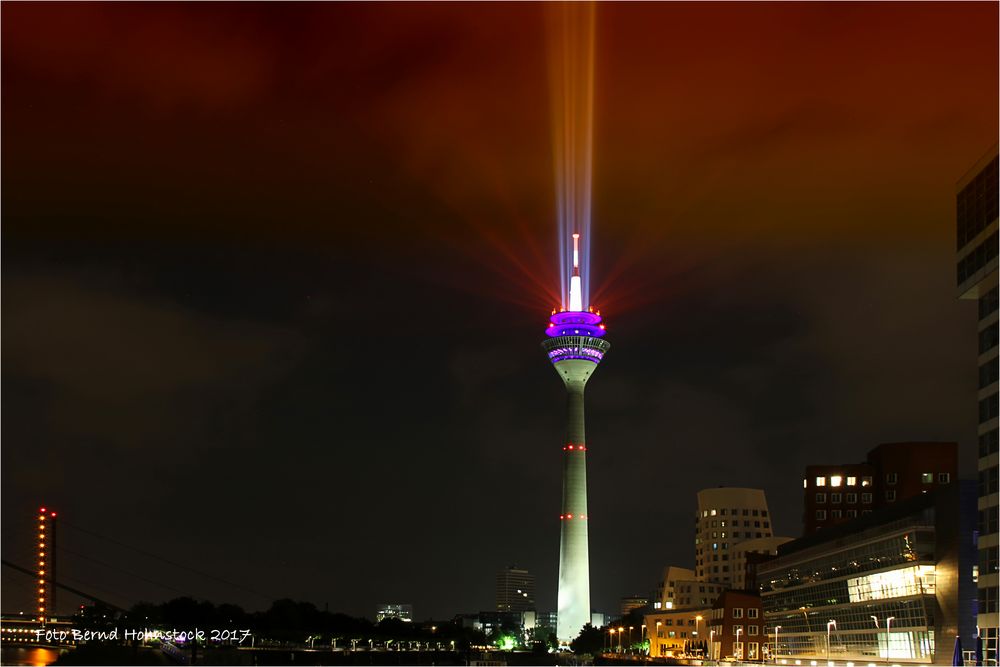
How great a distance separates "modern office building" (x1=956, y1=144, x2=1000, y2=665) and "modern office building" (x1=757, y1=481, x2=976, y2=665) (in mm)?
22067

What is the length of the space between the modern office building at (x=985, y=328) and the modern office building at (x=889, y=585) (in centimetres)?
2207

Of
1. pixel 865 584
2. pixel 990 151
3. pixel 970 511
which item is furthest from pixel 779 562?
pixel 990 151

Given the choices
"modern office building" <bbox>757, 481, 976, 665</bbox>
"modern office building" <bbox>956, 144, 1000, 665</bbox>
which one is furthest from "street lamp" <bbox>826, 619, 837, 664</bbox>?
"modern office building" <bbox>956, 144, 1000, 665</bbox>

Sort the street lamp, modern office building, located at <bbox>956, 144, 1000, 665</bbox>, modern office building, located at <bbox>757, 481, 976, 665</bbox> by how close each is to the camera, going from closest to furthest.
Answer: modern office building, located at <bbox>956, 144, 1000, 665</bbox> < modern office building, located at <bbox>757, 481, 976, 665</bbox> < the street lamp

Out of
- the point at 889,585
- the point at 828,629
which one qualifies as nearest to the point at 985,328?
the point at 889,585

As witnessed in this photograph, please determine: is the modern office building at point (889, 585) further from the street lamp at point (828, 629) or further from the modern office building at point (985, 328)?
the modern office building at point (985, 328)

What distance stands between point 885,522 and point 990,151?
2327 inches

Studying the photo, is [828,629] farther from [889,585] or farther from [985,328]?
[985,328]

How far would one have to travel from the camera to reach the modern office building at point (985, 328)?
98438mm

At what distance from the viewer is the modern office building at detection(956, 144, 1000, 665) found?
98438mm

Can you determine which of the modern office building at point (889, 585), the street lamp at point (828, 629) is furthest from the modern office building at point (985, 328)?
the street lamp at point (828, 629)

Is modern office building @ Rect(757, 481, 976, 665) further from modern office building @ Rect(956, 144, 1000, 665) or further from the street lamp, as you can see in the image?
modern office building @ Rect(956, 144, 1000, 665)

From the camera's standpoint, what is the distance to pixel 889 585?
141500 millimetres

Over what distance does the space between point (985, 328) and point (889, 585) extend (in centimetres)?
4817
